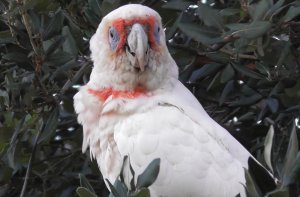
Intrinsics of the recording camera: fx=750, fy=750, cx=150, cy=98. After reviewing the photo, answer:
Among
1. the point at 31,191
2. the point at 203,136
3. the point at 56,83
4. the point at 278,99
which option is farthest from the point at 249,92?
the point at 31,191

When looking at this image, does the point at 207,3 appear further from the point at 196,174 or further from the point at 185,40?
the point at 196,174

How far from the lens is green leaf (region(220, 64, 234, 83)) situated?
3.04 m

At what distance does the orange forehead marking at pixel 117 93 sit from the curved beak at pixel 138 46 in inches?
4.1

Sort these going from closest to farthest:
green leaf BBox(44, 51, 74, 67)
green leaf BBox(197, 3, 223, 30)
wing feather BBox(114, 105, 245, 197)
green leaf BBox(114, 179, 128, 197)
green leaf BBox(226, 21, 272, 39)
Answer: green leaf BBox(114, 179, 128, 197), green leaf BBox(226, 21, 272, 39), wing feather BBox(114, 105, 245, 197), green leaf BBox(197, 3, 223, 30), green leaf BBox(44, 51, 74, 67)

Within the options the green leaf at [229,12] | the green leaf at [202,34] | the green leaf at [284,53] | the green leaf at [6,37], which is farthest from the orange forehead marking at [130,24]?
the green leaf at [284,53]

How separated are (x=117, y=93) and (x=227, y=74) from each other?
0.47m

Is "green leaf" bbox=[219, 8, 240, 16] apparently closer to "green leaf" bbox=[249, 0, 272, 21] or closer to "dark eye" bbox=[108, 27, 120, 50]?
"green leaf" bbox=[249, 0, 272, 21]

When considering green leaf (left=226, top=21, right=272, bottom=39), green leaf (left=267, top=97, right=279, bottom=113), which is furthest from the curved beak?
green leaf (left=267, top=97, right=279, bottom=113)

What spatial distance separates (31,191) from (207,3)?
3.92 feet

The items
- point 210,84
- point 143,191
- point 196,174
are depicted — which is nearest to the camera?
point 143,191

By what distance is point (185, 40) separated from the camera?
3.43m

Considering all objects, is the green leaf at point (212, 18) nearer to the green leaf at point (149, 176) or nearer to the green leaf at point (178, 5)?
the green leaf at point (178, 5)

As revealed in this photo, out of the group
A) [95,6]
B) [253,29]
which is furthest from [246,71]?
[95,6]

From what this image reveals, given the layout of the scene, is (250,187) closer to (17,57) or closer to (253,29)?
(253,29)
